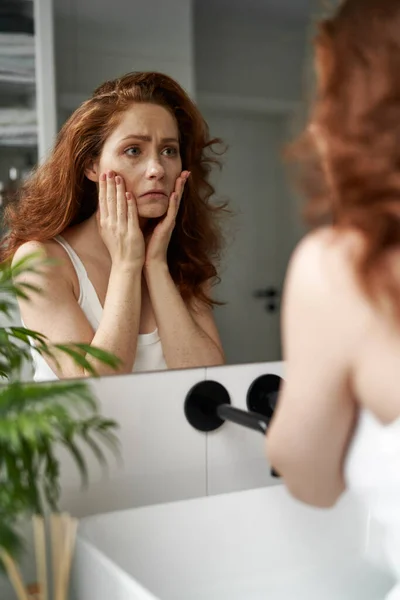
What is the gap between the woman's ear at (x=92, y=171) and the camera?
1073 mm

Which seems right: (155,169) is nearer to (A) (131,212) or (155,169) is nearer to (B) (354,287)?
(A) (131,212)

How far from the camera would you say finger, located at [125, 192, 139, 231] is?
43.3 inches

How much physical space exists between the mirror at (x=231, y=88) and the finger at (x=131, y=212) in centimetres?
9

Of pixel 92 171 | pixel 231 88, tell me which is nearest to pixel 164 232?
pixel 92 171

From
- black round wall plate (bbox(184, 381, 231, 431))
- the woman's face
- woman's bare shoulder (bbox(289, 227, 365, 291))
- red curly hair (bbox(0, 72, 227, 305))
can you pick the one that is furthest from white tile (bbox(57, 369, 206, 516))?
woman's bare shoulder (bbox(289, 227, 365, 291))

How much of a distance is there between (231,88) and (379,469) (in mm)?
682

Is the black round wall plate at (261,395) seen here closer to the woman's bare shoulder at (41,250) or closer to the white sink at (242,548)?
the white sink at (242,548)

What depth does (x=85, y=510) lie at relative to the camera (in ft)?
3.52

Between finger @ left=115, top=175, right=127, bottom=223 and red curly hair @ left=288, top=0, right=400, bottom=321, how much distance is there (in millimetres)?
434

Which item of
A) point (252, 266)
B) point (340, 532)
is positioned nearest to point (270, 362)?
point (252, 266)

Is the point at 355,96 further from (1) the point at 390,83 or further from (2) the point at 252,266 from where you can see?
(2) the point at 252,266

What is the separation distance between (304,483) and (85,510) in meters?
0.42

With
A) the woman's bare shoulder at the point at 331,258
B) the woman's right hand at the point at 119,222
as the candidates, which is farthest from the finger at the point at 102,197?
the woman's bare shoulder at the point at 331,258

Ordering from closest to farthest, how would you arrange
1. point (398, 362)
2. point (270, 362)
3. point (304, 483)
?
point (398, 362)
point (304, 483)
point (270, 362)
